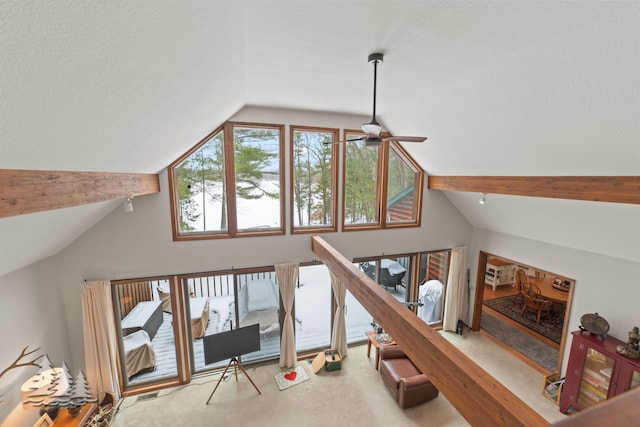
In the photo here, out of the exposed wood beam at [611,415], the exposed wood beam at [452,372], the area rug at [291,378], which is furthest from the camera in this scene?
the area rug at [291,378]

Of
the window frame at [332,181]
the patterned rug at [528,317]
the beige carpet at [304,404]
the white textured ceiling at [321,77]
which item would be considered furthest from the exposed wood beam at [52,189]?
the patterned rug at [528,317]

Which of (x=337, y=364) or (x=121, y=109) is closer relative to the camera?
(x=121, y=109)

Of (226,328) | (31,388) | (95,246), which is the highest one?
(95,246)

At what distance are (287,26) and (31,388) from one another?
4627 mm

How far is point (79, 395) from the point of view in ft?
12.0

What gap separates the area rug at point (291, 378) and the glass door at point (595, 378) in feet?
13.6

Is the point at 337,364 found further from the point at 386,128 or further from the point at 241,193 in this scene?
the point at 386,128

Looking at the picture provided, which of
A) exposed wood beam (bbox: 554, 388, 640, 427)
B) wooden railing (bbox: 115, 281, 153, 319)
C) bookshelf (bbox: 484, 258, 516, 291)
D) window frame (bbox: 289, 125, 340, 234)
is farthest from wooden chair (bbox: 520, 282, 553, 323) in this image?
wooden railing (bbox: 115, 281, 153, 319)

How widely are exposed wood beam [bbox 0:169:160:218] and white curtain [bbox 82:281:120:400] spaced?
2024 millimetres

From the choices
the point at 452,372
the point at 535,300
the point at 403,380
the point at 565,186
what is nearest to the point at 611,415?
the point at 452,372

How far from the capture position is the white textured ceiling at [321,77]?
4.36 feet

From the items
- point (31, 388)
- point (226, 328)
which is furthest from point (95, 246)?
point (226, 328)

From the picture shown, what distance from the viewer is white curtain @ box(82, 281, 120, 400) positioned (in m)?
4.17

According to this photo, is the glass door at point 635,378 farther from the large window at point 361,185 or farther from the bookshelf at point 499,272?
the bookshelf at point 499,272
